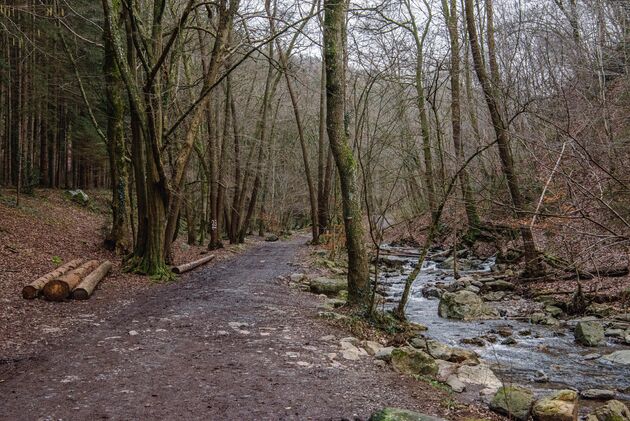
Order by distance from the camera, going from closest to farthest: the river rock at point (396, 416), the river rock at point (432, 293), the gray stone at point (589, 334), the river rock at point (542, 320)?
1. the river rock at point (396, 416)
2. the gray stone at point (589, 334)
3. the river rock at point (542, 320)
4. the river rock at point (432, 293)

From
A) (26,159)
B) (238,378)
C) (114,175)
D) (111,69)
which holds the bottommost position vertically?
(238,378)

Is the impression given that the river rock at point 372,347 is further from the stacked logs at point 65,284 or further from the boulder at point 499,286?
the boulder at point 499,286

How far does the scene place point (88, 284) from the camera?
330 inches

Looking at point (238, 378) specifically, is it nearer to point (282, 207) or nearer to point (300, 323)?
point (300, 323)

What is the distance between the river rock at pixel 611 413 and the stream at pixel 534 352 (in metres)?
0.78

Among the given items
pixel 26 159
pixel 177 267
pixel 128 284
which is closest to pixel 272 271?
pixel 177 267

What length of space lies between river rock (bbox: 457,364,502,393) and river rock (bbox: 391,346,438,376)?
36cm

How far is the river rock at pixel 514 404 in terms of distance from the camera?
4.55m

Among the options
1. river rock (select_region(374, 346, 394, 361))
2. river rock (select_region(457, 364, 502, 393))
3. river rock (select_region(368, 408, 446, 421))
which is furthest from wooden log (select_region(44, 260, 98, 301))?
river rock (select_region(457, 364, 502, 393))

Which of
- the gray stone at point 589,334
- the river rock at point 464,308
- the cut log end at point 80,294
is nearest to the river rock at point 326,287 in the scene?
the river rock at point 464,308

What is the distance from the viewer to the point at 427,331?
836 centimetres

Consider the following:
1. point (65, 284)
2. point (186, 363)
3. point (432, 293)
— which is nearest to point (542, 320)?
point (432, 293)

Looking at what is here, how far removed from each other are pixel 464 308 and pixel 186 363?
626 centimetres

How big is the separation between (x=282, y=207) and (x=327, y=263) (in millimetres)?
22519
